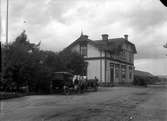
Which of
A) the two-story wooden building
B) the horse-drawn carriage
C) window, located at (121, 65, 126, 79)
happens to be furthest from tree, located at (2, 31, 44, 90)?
window, located at (121, 65, 126, 79)

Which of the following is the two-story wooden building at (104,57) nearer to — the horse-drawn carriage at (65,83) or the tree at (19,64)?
the horse-drawn carriage at (65,83)

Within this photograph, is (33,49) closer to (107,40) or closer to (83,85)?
(83,85)

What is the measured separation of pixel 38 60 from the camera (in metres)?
29.7

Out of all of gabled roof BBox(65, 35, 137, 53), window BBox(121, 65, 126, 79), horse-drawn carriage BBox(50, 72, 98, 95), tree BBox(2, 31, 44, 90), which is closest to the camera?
tree BBox(2, 31, 44, 90)

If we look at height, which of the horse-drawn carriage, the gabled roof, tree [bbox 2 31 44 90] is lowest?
the horse-drawn carriage

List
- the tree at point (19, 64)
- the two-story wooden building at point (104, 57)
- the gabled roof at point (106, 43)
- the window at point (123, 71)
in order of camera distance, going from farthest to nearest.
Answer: the window at point (123, 71), the gabled roof at point (106, 43), the two-story wooden building at point (104, 57), the tree at point (19, 64)

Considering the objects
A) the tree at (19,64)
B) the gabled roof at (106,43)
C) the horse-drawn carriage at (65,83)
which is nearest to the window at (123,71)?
the gabled roof at (106,43)

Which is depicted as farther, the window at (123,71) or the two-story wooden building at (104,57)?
the window at (123,71)

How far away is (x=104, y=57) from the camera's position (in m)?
53.2

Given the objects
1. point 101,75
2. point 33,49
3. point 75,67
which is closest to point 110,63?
point 101,75

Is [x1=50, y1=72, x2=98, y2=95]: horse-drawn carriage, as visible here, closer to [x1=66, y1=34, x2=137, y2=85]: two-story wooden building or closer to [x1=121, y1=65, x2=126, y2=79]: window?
[x1=66, y1=34, x2=137, y2=85]: two-story wooden building

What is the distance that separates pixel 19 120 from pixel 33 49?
64.0 feet

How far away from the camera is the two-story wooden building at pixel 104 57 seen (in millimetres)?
53594

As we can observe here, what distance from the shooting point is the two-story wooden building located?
176ft
